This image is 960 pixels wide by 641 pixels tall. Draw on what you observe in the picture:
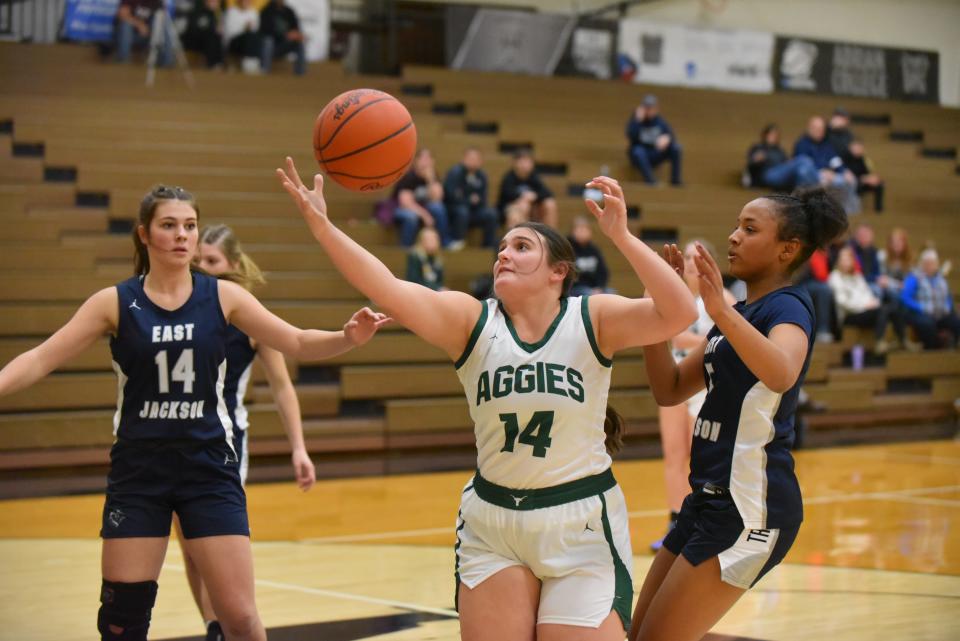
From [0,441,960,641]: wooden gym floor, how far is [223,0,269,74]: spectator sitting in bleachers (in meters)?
6.67

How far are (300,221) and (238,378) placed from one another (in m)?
7.80

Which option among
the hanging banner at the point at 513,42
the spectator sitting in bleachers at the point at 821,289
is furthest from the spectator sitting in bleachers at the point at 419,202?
the hanging banner at the point at 513,42

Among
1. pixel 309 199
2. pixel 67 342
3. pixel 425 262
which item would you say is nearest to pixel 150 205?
pixel 67 342

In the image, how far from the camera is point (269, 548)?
7.07 metres

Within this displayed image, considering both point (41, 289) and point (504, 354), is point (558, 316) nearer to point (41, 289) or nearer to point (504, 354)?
point (504, 354)

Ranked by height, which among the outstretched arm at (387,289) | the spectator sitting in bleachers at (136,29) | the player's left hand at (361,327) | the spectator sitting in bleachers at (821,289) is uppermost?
the spectator sitting in bleachers at (136,29)

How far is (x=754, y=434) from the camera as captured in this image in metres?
3.41

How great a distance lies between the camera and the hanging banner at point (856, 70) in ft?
60.4

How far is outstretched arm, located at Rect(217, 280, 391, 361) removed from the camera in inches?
149

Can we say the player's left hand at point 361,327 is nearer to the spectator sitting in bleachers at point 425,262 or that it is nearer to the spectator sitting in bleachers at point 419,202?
the spectator sitting in bleachers at point 425,262

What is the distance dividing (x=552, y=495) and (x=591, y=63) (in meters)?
14.4

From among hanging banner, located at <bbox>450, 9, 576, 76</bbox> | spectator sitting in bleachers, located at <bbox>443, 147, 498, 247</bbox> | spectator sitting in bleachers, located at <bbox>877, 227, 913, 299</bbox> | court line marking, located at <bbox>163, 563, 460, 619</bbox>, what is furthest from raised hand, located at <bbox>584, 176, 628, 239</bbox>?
hanging banner, located at <bbox>450, 9, 576, 76</bbox>

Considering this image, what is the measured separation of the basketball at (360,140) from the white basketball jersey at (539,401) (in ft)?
2.47

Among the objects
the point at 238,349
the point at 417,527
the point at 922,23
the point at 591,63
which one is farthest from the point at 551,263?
the point at 922,23
